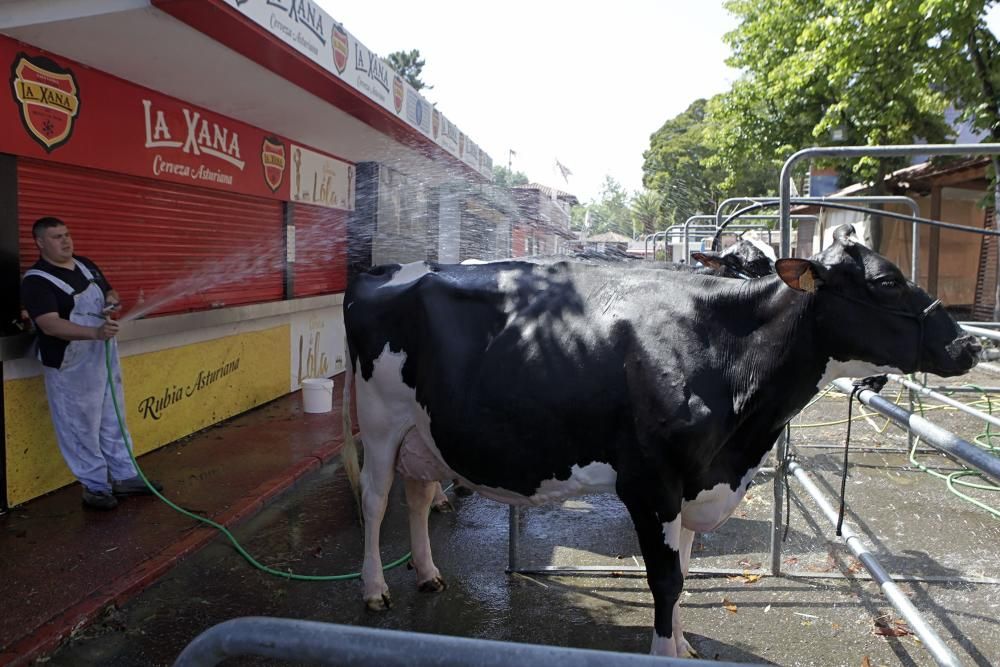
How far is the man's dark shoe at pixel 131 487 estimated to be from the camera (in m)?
5.66

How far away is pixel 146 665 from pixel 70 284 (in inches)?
111

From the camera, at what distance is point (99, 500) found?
17.6 feet

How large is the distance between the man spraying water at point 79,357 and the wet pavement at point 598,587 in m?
0.74

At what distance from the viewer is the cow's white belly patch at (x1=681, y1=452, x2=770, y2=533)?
135 inches

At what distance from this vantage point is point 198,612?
4.14 metres

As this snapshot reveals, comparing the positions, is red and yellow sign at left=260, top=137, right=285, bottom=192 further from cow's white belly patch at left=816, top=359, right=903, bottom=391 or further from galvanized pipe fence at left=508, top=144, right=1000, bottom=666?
cow's white belly patch at left=816, top=359, right=903, bottom=391

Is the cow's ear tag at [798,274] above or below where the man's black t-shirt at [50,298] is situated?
above

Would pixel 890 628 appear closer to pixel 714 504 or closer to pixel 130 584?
pixel 714 504

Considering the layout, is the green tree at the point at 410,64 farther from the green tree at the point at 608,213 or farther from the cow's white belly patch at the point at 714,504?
the cow's white belly patch at the point at 714,504

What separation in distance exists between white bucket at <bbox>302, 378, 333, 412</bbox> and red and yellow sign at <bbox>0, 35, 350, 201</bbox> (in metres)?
2.34

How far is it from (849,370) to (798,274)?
1.65 ft

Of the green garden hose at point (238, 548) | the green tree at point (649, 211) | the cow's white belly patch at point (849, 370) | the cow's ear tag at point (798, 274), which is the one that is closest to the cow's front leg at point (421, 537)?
the green garden hose at point (238, 548)

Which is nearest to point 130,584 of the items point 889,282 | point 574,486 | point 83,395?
point 83,395

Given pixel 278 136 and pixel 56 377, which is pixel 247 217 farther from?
pixel 56 377
